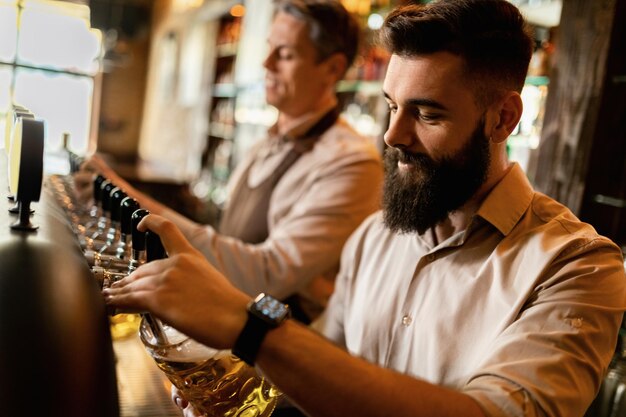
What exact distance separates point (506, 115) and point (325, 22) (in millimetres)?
1095

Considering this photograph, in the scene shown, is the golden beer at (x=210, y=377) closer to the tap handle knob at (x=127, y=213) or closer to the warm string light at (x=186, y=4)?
the tap handle knob at (x=127, y=213)

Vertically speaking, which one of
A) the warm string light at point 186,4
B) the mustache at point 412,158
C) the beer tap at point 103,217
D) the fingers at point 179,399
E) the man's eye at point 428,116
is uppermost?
the warm string light at point 186,4

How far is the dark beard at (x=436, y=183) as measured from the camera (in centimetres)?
122

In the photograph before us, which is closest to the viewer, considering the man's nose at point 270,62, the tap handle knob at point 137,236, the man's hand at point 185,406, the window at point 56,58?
the tap handle knob at point 137,236

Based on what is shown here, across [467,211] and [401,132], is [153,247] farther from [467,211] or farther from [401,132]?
[467,211]

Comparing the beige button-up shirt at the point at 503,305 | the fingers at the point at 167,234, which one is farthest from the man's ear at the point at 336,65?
the fingers at the point at 167,234

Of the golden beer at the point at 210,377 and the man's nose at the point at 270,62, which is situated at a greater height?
the man's nose at the point at 270,62

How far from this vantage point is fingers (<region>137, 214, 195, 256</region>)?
84 centimetres

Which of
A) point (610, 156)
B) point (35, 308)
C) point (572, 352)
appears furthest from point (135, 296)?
point (610, 156)

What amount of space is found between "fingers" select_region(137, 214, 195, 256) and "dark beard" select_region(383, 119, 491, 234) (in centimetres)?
55

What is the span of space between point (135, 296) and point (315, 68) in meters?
1.60

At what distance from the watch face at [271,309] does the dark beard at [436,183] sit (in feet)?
1.68

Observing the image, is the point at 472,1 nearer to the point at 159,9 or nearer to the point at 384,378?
the point at 384,378

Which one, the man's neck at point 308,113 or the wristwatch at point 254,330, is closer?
the wristwatch at point 254,330
